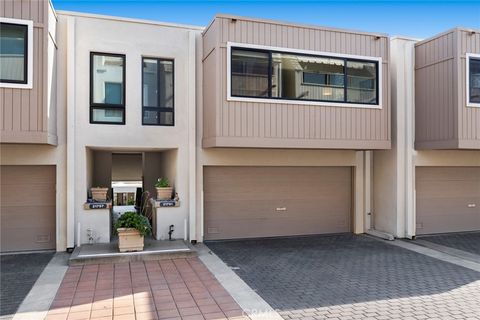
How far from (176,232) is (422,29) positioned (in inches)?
346

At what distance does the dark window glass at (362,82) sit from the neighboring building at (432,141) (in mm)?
1219

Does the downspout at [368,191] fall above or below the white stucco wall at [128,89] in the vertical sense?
below

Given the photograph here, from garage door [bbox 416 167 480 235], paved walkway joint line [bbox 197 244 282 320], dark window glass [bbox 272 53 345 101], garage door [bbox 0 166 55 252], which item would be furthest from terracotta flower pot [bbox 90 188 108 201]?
garage door [bbox 416 167 480 235]

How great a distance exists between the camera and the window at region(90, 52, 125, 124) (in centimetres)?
873

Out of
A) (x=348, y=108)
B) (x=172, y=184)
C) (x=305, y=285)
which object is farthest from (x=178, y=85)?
(x=305, y=285)

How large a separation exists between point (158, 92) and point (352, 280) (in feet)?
19.7

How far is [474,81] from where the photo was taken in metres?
9.14

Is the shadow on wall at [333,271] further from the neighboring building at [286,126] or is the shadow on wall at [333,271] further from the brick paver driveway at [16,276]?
the brick paver driveway at [16,276]

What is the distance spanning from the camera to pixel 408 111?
33.2ft

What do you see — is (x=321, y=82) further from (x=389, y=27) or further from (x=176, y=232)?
(x=176, y=232)

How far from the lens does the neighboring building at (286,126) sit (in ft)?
27.5

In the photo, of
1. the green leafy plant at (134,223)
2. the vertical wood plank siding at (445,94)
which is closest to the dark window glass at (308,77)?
the vertical wood plank siding at (445,94)

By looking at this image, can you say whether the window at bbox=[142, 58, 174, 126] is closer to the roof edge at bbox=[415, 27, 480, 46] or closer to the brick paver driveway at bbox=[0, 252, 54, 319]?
the brick paver driveway at bbox=[0, 252, 54, 319]

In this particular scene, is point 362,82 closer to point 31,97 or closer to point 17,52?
point 31,97
